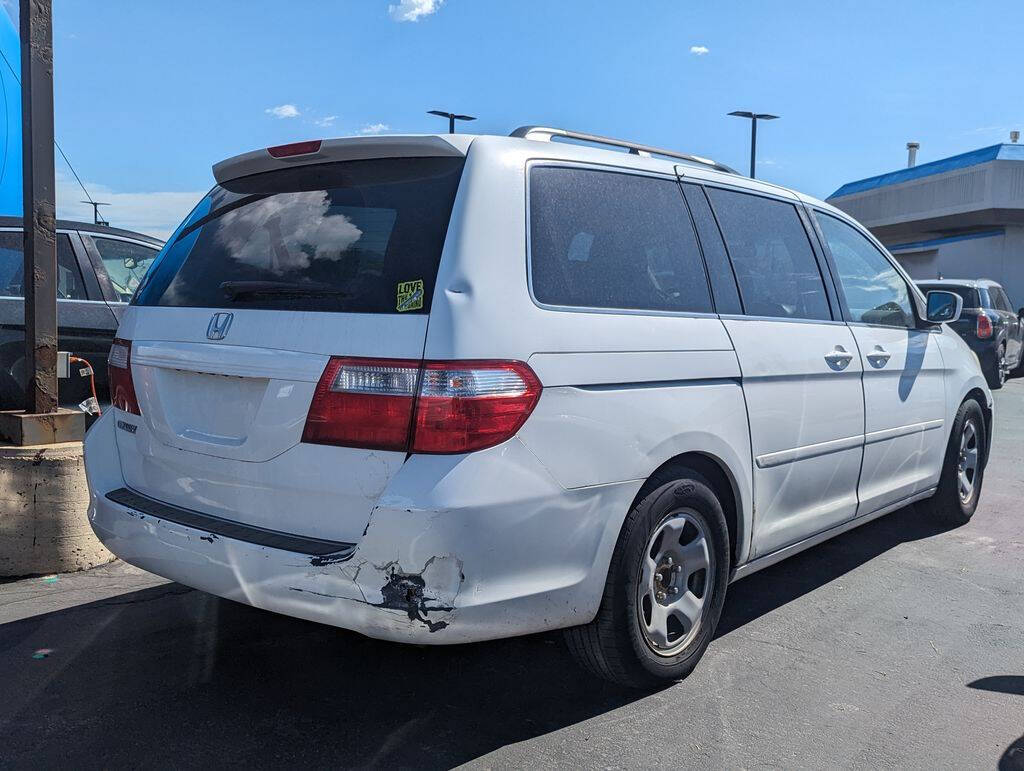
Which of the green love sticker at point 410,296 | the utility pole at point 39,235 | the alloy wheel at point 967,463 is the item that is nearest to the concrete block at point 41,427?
the utility pole at point 39,235

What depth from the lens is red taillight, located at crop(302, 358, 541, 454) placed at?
8.70 ft

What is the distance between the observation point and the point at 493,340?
2.73m

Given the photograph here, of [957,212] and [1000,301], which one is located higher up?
[957,212]

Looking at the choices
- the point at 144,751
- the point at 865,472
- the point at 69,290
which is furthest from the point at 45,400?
the point at 865,472

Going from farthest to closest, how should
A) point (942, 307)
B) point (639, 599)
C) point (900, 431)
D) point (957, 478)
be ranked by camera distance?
point (957, 478) < point (942, 307) < point (900, 431) < point (639, 599)

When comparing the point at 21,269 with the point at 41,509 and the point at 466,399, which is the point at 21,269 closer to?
the point at 41,509

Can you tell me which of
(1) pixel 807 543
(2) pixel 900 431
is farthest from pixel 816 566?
(1) pixel 807 543

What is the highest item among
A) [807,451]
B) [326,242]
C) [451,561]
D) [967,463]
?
[326,242]

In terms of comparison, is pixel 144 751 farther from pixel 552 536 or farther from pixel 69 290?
pixel 69 290

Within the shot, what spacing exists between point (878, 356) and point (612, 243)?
1.94 metres

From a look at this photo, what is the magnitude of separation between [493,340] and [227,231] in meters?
1.22

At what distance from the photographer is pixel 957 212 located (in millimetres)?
31078

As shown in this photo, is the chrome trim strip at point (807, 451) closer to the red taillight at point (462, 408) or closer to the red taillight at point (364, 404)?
the red taillight at point (462, 408)

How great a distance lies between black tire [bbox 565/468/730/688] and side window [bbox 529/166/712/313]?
2.09ft
